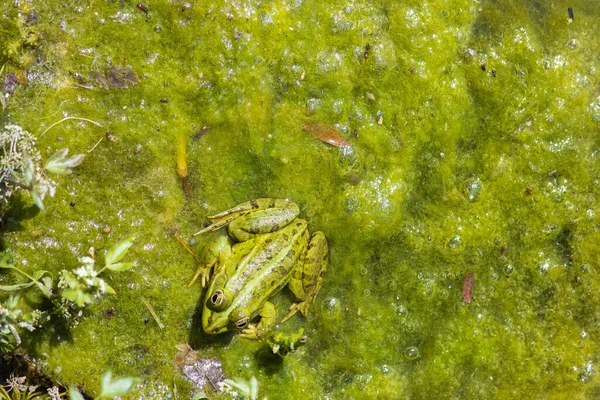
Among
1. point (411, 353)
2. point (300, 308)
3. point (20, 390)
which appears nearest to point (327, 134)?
point (300, 308)

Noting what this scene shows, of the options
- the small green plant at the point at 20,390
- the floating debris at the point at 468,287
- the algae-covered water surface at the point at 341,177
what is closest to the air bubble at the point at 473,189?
the algae-covered water surface at the point at 341,177

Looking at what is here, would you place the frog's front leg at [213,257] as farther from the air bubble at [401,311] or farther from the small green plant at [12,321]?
the air bubble at [401,311]

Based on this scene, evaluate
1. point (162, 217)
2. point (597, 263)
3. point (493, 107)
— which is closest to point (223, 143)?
point (162, 217)

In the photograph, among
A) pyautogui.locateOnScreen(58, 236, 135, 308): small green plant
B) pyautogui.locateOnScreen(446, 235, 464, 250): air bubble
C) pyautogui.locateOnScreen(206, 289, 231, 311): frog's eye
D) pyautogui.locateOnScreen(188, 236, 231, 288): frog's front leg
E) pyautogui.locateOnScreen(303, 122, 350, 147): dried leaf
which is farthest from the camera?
pyautogui.locateOnScreen(446, 235, 464, 250): air bubble

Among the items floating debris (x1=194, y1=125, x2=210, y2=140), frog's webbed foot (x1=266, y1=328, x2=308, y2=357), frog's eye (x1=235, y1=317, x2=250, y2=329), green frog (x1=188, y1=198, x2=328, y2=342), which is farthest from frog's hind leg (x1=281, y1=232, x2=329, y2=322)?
floating debris (x1=194, y1=125, x2=210, y2=140)

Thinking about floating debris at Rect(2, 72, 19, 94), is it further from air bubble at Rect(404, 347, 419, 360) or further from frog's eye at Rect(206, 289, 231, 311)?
air bubble at Rect(404, 347, 419, 360)

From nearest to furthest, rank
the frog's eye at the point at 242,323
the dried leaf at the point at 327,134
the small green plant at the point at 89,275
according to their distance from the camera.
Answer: the small green plant at the point at 89,275 < the frog's eye at the point at 242,323 < the dried leaf at the point at 327,134

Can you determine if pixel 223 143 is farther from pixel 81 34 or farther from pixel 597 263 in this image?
pixel 597 263

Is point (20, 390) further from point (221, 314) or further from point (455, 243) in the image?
point (455, 243)
